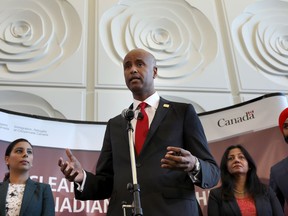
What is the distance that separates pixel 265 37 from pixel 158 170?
12.1 feet

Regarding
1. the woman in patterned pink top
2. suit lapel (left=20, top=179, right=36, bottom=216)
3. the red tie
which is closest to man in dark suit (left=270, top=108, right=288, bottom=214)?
the red tie

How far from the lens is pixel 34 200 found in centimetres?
246

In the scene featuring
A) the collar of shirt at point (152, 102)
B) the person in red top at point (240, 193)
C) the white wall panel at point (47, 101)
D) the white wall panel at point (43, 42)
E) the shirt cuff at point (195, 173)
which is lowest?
the shirt cuff at point (195, 173)

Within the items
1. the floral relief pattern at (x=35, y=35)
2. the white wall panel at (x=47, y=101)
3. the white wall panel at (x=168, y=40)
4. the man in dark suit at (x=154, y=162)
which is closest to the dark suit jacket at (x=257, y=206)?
the man in dark suit at (x=154, y=162)

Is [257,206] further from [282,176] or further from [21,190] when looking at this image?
[21,190]

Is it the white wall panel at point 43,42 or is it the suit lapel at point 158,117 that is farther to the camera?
the white wall panel at point 43,42

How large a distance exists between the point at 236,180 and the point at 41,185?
1317mm

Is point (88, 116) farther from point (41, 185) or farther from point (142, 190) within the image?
point (142, 190)

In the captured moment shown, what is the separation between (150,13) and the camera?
16.0 feet

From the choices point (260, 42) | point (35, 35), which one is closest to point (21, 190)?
point (35, 35)

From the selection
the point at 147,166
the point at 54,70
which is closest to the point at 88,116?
the point at 54,70

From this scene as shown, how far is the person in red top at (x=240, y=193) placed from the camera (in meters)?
2.45

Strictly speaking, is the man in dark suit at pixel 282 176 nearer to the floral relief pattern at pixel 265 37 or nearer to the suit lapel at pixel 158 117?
the suit lapel at pixel 158 117

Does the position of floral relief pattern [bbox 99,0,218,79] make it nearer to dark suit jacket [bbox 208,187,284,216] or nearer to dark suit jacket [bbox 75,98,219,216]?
dark suit jacket [bbox 208,187,284,216]
